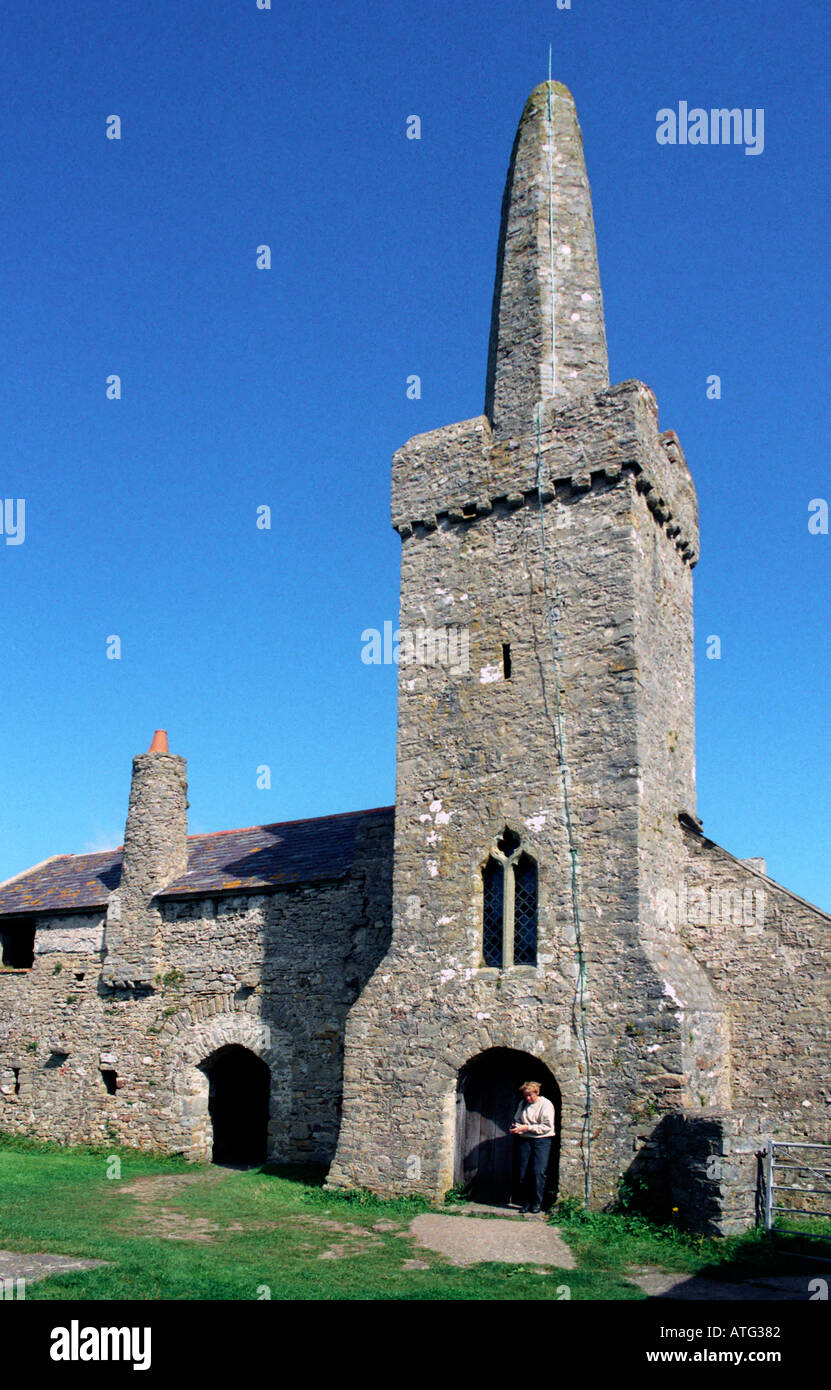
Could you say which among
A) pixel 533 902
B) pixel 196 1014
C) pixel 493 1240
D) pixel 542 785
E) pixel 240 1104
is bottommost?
pixel 240 1104

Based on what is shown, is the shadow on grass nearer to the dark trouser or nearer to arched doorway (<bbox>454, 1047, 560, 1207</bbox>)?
arched doorway (<bbox>454, 1047, 560, 1207</bbox>)

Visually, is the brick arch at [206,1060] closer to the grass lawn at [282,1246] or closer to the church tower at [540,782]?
the grass lawn at [282,1246]

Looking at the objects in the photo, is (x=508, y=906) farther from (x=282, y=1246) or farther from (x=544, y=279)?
(x=544, y=279)

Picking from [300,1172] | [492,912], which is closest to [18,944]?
[300,1172]

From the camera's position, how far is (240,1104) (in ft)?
57.0

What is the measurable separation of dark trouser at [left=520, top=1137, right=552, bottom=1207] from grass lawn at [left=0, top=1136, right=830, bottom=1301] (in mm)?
480

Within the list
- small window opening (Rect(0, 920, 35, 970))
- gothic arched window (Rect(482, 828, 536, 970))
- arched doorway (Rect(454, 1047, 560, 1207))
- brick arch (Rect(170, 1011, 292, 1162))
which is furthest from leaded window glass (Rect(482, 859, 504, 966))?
small window opening (Rect(0, 920, 35, 970))

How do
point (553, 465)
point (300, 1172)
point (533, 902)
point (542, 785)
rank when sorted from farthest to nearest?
point (300, 1172) < point (553, 465) < point (542, 785) < point (533, 902)

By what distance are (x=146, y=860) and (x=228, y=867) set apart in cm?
143

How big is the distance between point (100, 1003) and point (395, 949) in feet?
23.8

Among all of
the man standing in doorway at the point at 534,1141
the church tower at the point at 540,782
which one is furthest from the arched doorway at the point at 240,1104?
the man standing in doorway at the point at 534,1141
